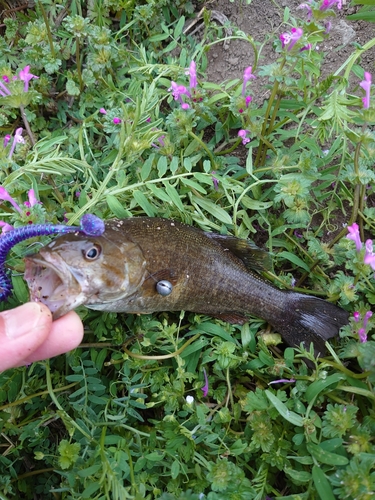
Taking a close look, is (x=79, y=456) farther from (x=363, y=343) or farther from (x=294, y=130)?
(x=294, y=130)

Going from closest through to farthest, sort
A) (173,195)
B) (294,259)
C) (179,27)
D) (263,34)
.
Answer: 1. (173,195)
2. (294,259)
3. (179,27)
4. (263,34)

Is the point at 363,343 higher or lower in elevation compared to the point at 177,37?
lower

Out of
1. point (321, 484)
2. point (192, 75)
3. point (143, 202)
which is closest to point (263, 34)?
point (192, 75)

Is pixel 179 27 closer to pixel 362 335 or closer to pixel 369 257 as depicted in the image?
pixel 369 257

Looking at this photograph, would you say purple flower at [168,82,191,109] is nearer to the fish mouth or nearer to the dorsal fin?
the dorsal fin

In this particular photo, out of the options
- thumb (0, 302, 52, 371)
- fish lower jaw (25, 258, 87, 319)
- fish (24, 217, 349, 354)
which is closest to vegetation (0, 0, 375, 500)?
fish (24, 217, 349, 354)

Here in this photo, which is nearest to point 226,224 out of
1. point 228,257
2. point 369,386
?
point 228,257

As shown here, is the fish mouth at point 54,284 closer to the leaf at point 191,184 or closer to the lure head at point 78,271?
the lure head at point 78,271

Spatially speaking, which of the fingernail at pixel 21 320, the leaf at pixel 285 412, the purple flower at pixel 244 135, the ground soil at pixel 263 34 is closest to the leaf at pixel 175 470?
the leaf at pixel 285 412
